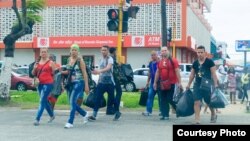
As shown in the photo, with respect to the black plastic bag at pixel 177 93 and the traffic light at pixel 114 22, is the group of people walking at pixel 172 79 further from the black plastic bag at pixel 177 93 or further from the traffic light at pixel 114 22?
the traffic light at pixel 114 22

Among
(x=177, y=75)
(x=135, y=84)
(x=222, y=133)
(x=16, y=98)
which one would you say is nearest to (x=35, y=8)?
(x=135, y=84)

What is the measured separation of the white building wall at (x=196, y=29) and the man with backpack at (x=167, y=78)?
95.2ft

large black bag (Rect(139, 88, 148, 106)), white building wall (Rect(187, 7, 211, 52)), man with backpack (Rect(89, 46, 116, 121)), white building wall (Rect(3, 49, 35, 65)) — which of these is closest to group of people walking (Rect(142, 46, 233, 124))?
large black bag (Rect(139, 88, 148, 106))

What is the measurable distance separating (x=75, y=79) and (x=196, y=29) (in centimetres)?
3726

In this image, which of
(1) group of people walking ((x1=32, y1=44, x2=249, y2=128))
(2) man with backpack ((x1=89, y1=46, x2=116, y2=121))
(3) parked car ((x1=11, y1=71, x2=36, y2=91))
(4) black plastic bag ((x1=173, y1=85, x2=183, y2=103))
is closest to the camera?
(1) group of people walking ((x1=32, y1=44, x2=249, y2=128))

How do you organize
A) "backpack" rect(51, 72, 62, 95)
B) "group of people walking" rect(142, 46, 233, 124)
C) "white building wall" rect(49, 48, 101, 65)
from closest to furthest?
"group of people walking" rect(142, 46, 233, 124) → "backpack" rect(51, 72, 62, 95) → "white building wall" rect(49, 48, 101, 65)

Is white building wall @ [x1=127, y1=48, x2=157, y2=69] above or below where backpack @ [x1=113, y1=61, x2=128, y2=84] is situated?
below

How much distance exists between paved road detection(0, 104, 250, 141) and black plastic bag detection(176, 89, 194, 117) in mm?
476

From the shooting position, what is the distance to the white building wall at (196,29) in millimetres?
42756

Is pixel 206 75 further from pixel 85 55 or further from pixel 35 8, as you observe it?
pixel 85 55

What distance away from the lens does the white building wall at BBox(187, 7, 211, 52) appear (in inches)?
1683

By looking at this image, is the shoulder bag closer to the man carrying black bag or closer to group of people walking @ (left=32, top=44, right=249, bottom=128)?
group of people walking @ (left=32, top=44, right=249, bottom=128)

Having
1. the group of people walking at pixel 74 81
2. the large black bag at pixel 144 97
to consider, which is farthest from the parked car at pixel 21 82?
the group of people walking at pixel 74 81

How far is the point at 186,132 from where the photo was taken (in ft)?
19.8
